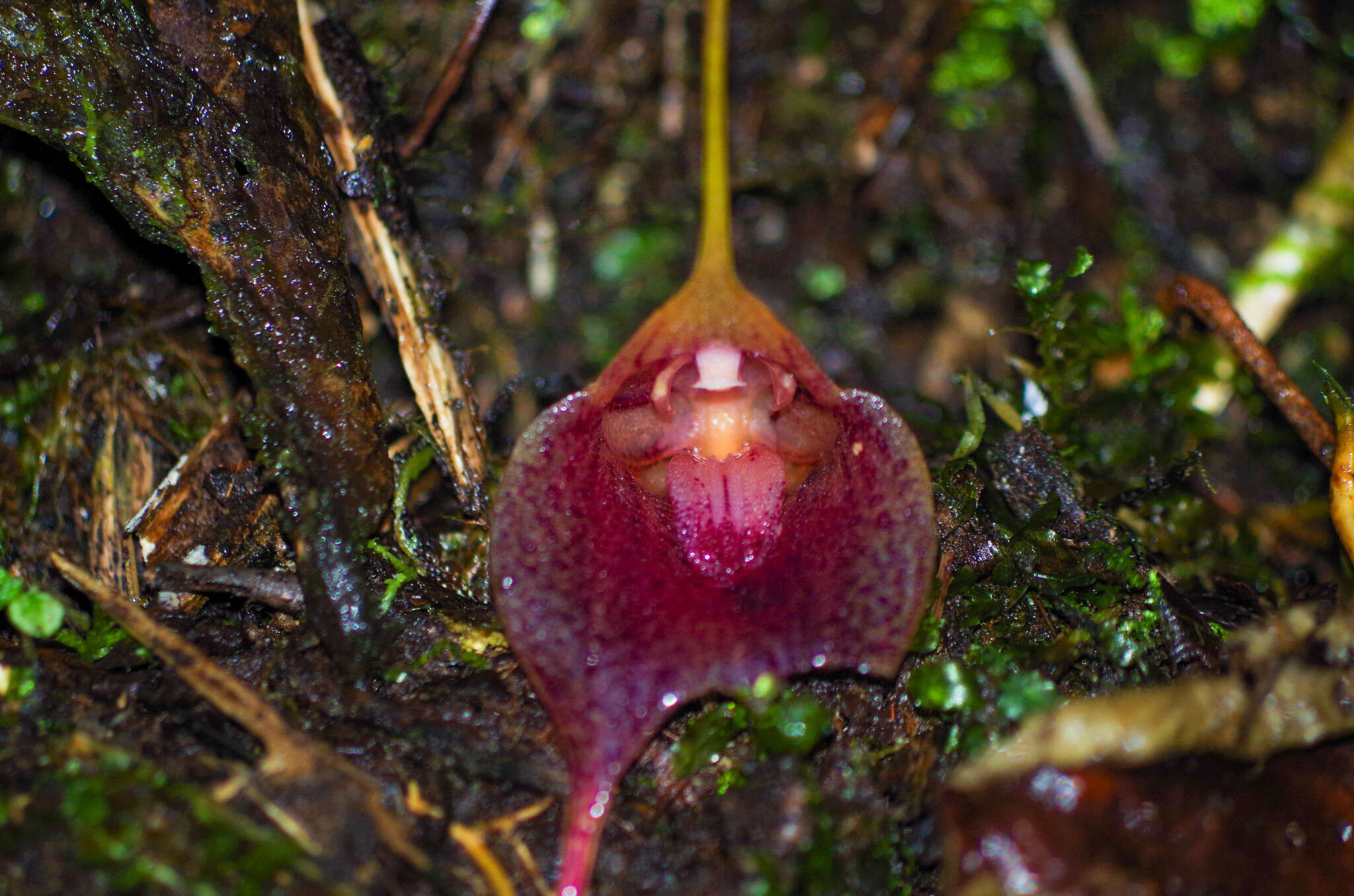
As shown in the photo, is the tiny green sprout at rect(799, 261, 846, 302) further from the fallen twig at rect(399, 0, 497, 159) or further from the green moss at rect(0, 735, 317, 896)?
the green moss at rect(0, 735, 317, 896)

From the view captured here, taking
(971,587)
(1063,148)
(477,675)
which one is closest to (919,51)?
(1063,148)

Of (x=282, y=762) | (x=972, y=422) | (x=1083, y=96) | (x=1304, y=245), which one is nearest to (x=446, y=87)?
(x=972, y=422)

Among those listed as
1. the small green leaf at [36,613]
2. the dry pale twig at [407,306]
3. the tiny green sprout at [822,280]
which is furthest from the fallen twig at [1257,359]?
the small green leaf at [36,613]

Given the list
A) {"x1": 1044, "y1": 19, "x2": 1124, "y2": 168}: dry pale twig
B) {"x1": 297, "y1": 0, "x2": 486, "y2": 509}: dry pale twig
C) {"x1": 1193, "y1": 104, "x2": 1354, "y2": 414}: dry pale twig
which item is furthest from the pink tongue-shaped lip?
{"x1": 1044, "y1": 19, "x2": 1124, "y2": 168}: dry pale twig

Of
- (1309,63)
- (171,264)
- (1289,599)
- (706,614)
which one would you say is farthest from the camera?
(1309,63)

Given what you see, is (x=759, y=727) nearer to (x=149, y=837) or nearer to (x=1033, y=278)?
(x=149, y=837)

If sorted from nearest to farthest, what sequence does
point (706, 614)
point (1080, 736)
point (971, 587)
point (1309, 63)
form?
1. point (1080, 736)
2. point (706, 614)
3. point (971, 587)
4. point (1309, 63)

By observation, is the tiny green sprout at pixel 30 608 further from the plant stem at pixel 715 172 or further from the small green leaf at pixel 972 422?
the small green leaf at pixel 972 422

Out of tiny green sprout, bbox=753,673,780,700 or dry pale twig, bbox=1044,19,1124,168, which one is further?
dry pale twig, bbox=1044,19,1124,168

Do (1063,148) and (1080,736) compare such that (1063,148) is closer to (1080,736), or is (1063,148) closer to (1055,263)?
(1055,263)
